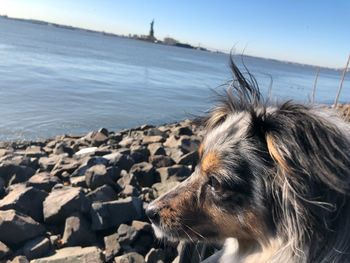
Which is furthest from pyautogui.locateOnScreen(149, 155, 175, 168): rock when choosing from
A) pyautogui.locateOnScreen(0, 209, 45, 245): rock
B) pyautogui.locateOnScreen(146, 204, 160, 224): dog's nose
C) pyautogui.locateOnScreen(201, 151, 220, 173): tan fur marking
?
pyautogui.locateOnScreen(201, 151, 220, 173): tan fur marking

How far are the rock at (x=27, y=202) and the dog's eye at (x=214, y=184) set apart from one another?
141 inches

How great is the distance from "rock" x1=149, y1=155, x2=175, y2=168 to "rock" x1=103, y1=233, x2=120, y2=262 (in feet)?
9.96

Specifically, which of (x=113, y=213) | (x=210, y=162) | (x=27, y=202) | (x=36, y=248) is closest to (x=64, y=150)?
(x=27, y=202)

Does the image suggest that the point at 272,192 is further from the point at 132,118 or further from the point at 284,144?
the point at 132,118

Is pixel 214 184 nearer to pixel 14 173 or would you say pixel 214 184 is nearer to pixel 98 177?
pixel 98 177

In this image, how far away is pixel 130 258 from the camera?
5.26 metres

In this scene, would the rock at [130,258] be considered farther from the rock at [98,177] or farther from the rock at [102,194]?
the rock at [98,177]

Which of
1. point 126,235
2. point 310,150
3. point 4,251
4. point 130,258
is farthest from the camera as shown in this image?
point 126,235

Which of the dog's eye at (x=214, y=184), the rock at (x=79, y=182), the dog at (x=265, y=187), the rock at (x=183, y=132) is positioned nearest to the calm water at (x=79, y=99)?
the rock at (x=183, y=132)

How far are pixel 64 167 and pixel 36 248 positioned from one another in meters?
3.16

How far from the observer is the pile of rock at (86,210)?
17.9 feet

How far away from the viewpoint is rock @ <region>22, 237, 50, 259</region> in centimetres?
547

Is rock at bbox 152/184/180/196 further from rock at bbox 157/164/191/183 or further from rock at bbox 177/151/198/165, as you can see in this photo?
rock at bbox 177/151/198/165

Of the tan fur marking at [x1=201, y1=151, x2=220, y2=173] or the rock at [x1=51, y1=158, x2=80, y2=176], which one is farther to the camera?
the rock at [x1=51, y1=158, x2=80, y2=176]
